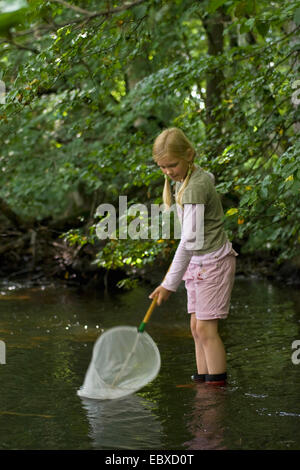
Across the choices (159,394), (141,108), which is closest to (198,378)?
(159,394)

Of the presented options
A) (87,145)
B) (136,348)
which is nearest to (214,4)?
(136,348)

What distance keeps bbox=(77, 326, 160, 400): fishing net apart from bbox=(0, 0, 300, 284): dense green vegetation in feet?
4.42

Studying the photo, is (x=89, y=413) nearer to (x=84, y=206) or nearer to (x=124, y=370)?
(x=124, y=370)

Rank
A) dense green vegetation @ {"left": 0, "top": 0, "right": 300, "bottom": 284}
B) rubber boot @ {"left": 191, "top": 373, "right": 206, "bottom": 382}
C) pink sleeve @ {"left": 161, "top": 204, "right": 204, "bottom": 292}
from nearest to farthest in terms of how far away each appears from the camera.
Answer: pink sleeve @ {"left": 161, "top": 204, "right": 204, "bottom": 292} < rubber boot @ {"left": 191, "top": 373, "right": 206, "bottom": 382} < dense green vegetation @ {"left": 0, "top": 0, "right": 300, "bottom": 284}

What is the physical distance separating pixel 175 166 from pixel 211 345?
3.70ft

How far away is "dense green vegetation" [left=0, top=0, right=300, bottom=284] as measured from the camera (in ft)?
15.2

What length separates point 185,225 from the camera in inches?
167

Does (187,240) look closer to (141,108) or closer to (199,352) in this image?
(199,352)

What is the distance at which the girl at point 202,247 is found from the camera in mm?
4252

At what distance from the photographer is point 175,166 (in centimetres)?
430
